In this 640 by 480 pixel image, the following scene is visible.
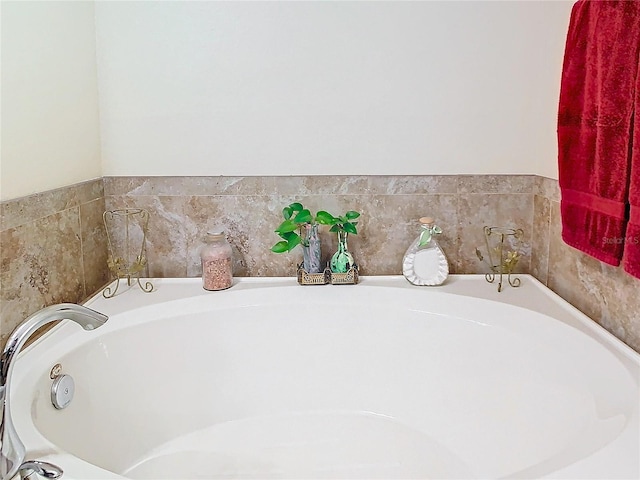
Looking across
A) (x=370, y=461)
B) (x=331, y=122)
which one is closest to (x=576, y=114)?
(x=331, y=122)

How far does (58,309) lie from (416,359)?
3.48 ft

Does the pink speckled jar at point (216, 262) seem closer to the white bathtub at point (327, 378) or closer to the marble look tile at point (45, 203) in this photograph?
the white bathtub at point (327, 378)

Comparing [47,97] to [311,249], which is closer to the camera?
[47,97]

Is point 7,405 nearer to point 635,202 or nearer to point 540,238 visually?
point 635,202

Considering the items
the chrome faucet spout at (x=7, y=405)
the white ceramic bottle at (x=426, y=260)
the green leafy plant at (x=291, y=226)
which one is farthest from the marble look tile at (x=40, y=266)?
the white ceramic bottle at (x=426, y=260)

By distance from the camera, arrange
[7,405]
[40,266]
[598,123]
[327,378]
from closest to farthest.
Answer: [7,405] < [598,123] < [40,266] < [327,378]

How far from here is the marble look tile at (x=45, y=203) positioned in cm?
130

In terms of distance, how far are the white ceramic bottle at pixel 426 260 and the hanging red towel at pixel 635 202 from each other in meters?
0.67

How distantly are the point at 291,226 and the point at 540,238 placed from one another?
0.82m

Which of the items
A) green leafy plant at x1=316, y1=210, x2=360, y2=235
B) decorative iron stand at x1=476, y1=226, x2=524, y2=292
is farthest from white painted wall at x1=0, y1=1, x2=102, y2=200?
decorative iron stand at x1=476, y1=226, x2=524, y2=292

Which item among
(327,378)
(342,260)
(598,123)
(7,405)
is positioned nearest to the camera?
(7,405)

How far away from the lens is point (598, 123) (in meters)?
1.25

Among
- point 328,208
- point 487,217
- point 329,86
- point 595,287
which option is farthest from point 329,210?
point 595,287

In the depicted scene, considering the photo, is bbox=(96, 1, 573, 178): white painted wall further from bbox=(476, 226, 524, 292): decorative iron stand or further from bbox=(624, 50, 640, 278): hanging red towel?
bbox=(624, 50, 640, 278): hanging red towel
